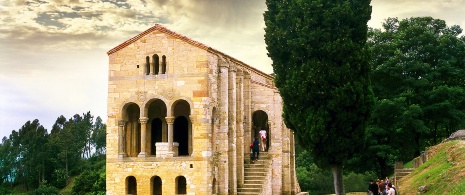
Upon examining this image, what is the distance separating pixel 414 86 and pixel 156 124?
1717 cm

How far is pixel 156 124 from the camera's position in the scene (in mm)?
30891

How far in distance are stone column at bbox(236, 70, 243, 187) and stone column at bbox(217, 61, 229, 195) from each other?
5.40 feet

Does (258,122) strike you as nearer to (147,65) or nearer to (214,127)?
(214,127)

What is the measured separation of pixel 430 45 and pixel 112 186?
889 inches

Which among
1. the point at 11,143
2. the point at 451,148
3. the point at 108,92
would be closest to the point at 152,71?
the point at 108,92

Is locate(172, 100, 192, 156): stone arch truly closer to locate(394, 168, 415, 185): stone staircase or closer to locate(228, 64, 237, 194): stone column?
locate(228, 64, 237, 194): stone column

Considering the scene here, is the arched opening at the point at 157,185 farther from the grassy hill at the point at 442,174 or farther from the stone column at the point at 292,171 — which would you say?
the grassy hill at the point at 442,174

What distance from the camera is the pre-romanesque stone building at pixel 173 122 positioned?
89.0ft

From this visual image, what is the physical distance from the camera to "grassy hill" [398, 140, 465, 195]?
19.5 meters

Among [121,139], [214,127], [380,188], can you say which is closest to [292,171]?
[214,127]

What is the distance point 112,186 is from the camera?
28031mm

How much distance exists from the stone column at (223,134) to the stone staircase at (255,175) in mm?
1523

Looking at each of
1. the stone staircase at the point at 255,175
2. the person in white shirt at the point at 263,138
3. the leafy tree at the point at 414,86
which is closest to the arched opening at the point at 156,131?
the stone staircase at the point at 255,175

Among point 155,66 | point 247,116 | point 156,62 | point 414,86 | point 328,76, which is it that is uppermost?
point 156,62
